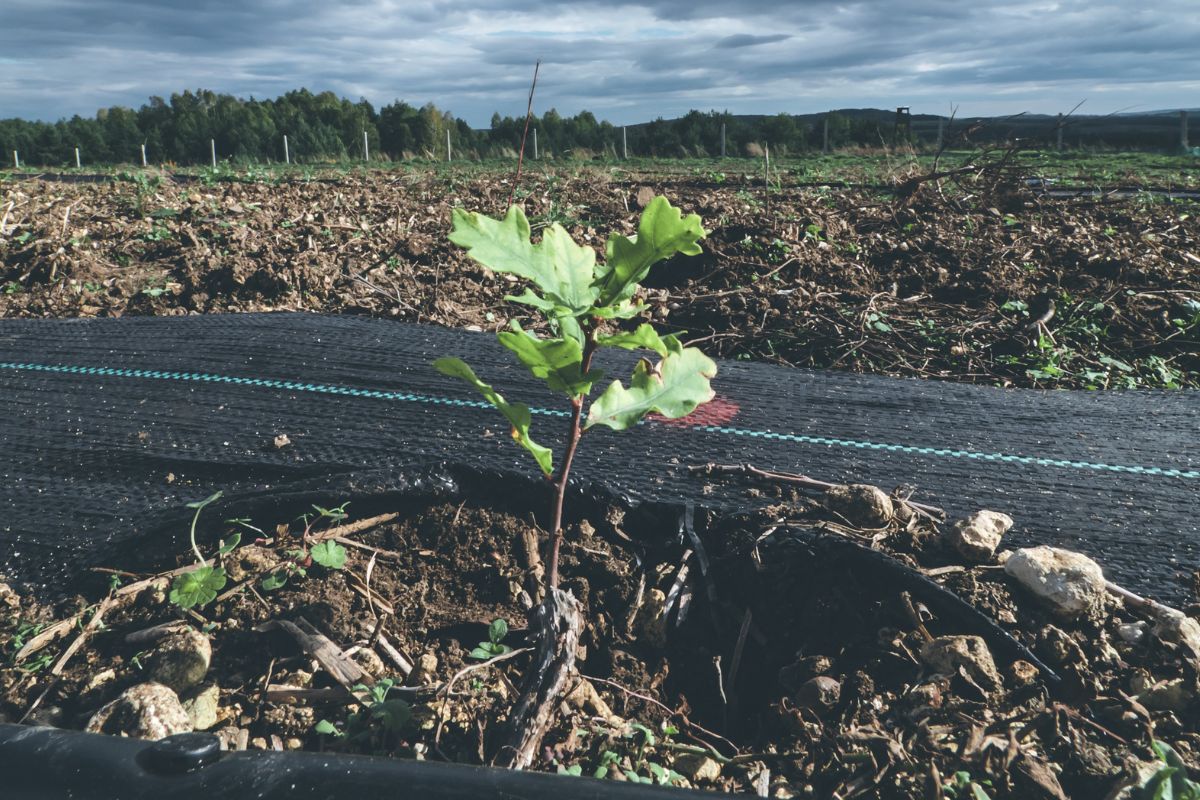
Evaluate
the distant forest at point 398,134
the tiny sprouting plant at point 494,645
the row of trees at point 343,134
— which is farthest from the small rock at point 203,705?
the row of trees at point 343,134

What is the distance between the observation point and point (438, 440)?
7.30 ft

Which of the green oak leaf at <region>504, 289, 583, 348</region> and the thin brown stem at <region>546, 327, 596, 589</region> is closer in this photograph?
the green oak leaf at <region>504, 289, 583, 348</region>

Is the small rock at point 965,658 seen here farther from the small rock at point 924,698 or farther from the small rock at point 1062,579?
the small rock at point 1062,579

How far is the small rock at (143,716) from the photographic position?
1.41m

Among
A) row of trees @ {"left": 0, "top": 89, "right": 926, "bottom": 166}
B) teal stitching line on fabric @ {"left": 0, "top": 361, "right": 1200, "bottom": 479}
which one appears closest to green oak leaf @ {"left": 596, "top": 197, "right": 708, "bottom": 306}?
teal stitching line on fabric @ {"left": 0, "top": 361, "right": 1200, "bottom": 479}

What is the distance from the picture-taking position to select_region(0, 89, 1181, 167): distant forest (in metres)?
26.3

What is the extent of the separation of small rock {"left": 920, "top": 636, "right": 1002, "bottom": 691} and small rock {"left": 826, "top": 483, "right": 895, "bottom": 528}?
35 centimetres

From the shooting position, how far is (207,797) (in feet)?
2.99

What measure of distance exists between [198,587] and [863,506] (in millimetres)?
1387

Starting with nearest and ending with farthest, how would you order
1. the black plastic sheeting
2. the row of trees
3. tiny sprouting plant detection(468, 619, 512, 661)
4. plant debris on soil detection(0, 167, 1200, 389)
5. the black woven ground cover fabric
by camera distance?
1. the black plastic sheeting
2. tiny sprouting plant detection(468, 619, 512, 661)
3. the black woven ground cover fabric
4. plant debris on soil detection(0, 167, 1200, 389)
5. the row of trees

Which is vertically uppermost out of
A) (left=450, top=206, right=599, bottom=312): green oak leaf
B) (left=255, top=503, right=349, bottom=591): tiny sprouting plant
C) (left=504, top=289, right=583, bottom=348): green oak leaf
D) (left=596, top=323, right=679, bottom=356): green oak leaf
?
(left=450, top=206, right=599, bottom=312): green oak leaf

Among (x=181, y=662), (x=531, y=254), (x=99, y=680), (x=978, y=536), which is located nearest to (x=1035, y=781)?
(x=978, y=536)

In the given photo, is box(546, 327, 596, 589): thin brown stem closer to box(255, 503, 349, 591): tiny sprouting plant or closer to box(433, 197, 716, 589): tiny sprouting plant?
box(433, 197, 716, 589): tiny sprouting plant

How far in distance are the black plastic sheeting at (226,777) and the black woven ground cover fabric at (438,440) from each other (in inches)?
40.6
